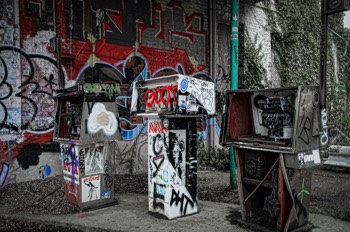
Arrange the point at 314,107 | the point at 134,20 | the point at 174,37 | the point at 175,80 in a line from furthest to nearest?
the point at 174,37
the point at 134,20
the point at 175,80
the point at 314,107

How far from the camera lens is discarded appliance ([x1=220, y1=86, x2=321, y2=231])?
427cm

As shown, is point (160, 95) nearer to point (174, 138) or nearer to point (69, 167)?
point (174, 138)

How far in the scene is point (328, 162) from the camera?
9.25 m

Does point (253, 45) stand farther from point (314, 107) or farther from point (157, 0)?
point (314, 107)

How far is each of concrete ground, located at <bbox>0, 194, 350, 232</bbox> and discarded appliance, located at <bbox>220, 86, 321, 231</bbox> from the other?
372mm

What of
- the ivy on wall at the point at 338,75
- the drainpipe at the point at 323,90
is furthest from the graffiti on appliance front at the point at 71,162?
the ivy on wall at the point at 338,75

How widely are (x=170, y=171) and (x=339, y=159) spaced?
607 cm

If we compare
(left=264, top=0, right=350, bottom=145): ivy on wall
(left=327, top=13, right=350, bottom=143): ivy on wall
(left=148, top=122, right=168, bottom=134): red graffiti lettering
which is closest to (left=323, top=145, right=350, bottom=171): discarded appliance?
(left=264, top=0, right=350, bottom=145): ivy on wall

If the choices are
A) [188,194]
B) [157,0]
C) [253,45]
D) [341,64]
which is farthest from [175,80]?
[341,64]

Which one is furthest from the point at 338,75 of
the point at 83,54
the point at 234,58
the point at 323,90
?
the point at 323,90

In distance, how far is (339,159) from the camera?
909 centimetres

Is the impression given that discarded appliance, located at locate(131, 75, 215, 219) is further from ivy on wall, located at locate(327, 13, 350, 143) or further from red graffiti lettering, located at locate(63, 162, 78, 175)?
ivy on wall, located at locate(327, 13, 350, 143)

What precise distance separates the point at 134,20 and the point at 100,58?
1.47 m

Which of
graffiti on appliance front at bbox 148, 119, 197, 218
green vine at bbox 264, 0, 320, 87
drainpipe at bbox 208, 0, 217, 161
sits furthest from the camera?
green vine at bbox 264, 0, 320, 87
